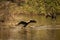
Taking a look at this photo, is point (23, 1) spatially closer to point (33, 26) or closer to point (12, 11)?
point (12, 11)

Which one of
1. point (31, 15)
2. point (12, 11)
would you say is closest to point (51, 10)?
point (31, 15)

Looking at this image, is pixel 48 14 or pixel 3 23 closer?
pixel 3 23

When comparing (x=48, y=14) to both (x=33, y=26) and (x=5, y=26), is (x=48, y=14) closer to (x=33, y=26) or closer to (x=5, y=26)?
(x=33, y=26)

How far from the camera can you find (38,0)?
2030cm

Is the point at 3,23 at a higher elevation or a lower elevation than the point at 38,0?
lower

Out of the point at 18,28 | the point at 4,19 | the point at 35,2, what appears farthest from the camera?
the point at 35,2

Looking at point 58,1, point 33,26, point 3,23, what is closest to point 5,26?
point 3,23

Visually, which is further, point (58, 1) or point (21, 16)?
point (58, 1)

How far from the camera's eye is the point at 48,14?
19.8 meters

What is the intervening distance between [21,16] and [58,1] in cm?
342

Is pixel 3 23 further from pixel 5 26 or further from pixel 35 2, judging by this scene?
pixel 35 2

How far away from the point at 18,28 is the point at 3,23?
Answer: 147 centimetres

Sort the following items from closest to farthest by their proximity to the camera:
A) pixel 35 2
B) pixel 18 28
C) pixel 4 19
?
pixel 18 28
pixel 4 19
pixel 35 2

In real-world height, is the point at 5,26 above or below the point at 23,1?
below
